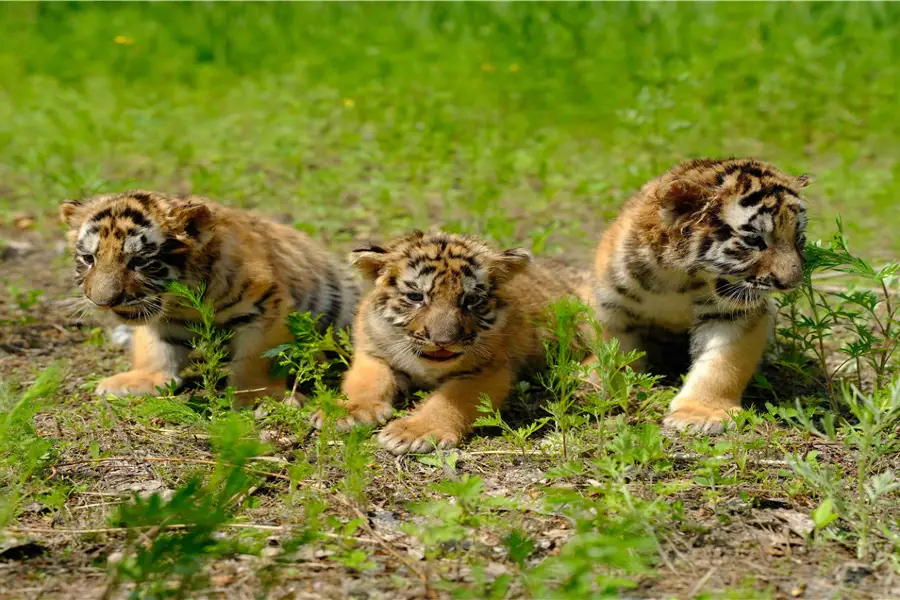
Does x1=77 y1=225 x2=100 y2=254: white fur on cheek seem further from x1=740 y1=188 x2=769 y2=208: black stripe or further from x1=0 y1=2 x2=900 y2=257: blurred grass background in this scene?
x1=740 y1=188 x2=769 y2=208: black stripe

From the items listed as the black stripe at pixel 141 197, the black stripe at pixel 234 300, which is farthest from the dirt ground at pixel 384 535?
the black stripe at pixel 141 197

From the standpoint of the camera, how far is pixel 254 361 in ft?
15.5

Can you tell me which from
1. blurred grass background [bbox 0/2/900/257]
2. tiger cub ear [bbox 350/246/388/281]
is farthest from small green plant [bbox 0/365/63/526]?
blurred grass background [bbox 0/2/900/257]

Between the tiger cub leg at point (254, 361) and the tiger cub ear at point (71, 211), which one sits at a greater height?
the tiger cub ear at point (71, 211)

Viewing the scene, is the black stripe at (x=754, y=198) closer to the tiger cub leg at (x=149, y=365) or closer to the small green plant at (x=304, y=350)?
the small green plant at (x=304, y=350)

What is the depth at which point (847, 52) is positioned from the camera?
991 centimetres

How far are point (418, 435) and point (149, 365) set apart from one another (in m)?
1.55

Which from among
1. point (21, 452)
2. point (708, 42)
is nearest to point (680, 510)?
point (21, 452)

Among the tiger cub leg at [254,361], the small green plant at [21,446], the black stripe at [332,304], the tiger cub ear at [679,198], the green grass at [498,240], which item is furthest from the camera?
the black stripe at [332,304]

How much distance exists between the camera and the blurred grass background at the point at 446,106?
7547mm

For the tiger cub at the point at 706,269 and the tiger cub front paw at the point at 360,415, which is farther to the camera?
the tiger cub front paw at the point at 360,415

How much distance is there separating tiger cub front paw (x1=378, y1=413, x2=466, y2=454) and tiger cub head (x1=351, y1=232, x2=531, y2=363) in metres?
0.33

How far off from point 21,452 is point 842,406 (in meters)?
3.54

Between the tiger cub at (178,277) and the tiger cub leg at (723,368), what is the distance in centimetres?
176
